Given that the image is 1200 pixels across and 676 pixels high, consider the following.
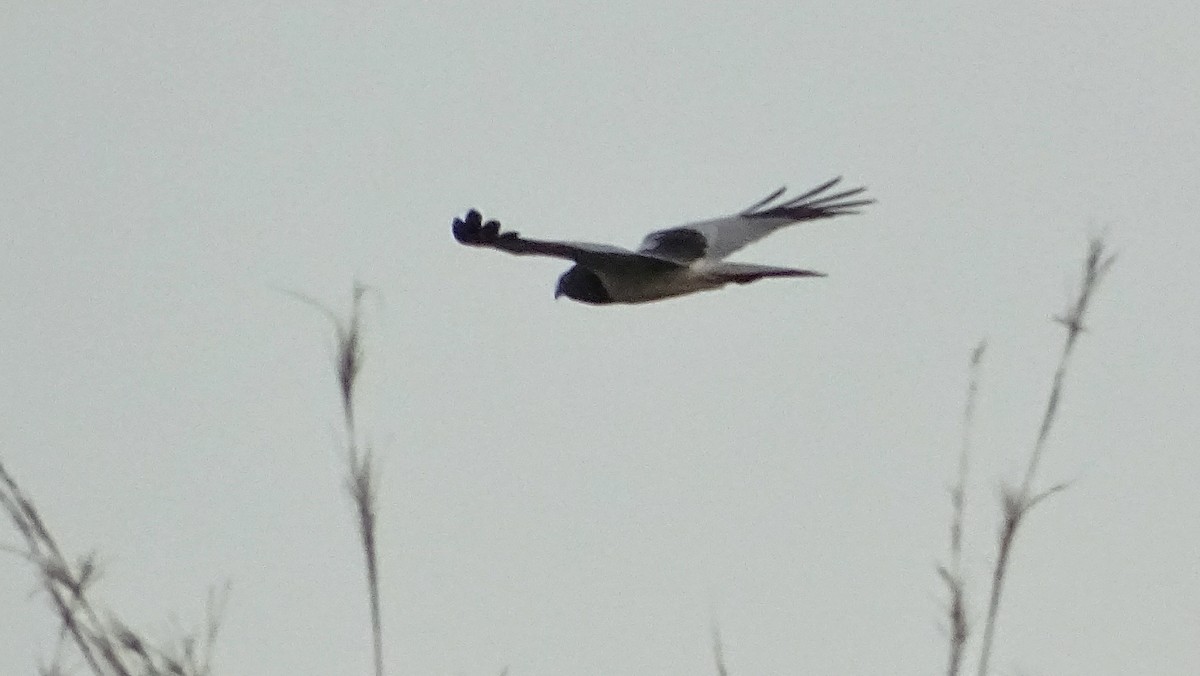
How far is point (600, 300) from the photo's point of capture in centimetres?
773

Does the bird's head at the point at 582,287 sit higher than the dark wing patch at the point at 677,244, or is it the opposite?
the dark wing patch at the point at 677,244

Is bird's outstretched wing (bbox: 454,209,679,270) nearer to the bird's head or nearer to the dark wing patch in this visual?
the bird's head

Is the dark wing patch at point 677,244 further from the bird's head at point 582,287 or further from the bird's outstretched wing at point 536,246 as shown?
the bird's outstretched wing at point 536,246

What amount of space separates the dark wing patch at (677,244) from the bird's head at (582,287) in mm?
466

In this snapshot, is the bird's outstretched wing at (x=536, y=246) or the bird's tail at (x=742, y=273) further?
the bird's tail at (x=742, y=273)

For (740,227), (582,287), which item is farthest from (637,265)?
(740,227)

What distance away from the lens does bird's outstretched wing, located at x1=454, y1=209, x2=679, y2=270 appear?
21.2 feet

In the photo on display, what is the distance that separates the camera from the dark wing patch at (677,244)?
8.48m

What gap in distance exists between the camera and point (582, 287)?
7.86 meters

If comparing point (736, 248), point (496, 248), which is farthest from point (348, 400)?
point (736, 248)

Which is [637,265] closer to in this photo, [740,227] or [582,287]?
[582,287]

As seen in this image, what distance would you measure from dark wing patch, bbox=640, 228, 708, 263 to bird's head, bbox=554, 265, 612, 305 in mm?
466

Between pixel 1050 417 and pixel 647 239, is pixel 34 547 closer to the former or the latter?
pixel 1050 417

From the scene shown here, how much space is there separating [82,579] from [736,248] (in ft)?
22.3
